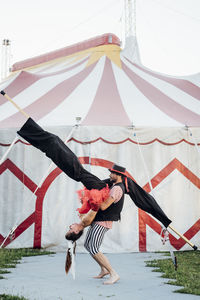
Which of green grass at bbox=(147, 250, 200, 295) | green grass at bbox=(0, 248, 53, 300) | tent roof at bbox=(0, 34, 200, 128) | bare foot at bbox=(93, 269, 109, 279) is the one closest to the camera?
green grass at bbox=(147, 250, 200, 295)

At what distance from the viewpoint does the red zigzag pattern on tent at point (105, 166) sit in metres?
5.54

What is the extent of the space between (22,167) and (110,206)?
267 cm

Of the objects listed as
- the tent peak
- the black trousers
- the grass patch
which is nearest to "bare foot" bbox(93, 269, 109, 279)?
the black trousers

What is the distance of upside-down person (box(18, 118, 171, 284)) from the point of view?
3.33m

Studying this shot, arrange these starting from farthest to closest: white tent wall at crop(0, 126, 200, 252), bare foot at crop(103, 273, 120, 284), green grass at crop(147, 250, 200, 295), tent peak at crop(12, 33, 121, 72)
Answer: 1. tent peak at crop(12, 33, 121, 72)
2. white tent wall at crop(0, 126, 200, 252)
3. bare foot at crop(103, 273, 120, 284)
4. green grass at crop(147, 250, 200, 295)

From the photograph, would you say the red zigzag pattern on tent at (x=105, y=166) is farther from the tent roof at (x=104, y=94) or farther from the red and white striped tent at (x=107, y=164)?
the tent roof at (x=104, y=94)

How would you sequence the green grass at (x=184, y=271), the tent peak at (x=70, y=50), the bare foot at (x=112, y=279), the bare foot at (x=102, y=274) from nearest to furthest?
the green grass at (x=184, y=271) < the bare foot at (x=112, y=279) < the bare foot at (x=102, y=274) < the tent peak at (x=70, y=50)

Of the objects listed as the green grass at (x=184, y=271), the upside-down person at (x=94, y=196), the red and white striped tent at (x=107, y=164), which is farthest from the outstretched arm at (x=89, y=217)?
the red and white striped tent at (x=107, y=164)

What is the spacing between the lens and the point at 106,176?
5.59 metres

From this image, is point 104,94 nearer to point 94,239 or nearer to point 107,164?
point 107,164

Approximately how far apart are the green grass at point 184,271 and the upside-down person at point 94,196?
506 mm

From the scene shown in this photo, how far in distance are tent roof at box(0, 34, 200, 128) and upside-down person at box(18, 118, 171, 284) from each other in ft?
6.87

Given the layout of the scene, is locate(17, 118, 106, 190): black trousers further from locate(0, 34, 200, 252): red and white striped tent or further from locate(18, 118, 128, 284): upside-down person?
locate(0, 34, 200, 252): red and white striped tent

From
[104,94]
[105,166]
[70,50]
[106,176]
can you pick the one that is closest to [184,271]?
[106,176]
